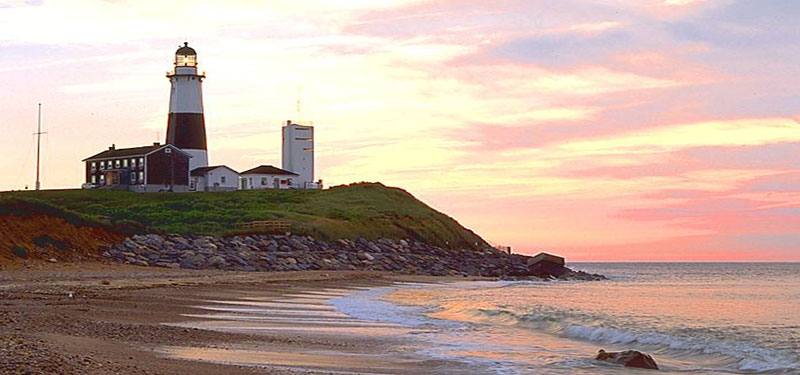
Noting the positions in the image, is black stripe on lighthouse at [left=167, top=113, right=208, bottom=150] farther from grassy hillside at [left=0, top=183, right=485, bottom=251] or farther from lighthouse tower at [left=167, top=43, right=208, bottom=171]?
grassy hillside at [left=0, top=183, right=485, bottom=251]

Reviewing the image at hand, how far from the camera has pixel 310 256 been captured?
5484cm

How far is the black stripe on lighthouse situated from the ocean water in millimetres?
47142

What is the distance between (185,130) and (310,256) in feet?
105

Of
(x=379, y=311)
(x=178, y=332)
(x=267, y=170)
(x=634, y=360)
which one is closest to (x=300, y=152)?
(x=267, y=170)

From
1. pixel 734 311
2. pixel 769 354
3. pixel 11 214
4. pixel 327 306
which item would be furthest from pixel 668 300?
pixel 11 214

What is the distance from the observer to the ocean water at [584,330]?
16.5 meters

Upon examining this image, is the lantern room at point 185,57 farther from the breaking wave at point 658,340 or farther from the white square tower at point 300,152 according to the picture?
the breaking wave at point 658,340

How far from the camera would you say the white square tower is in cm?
9156

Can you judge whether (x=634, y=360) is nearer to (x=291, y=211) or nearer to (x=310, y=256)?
(x=310, y=256)

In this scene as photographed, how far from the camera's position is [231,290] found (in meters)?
33.5

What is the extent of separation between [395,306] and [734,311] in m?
12.2

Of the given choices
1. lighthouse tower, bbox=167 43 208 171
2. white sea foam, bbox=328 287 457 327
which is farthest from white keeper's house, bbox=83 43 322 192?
white sea foam, bbox=328 287 457 327

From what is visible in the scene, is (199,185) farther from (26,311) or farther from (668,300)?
(26,311)

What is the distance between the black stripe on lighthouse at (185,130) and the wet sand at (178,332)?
1952 inches
